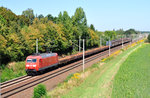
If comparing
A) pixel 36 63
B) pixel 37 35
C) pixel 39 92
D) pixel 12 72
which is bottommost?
pixel 12 72

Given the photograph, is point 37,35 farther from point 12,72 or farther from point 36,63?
point 36,63

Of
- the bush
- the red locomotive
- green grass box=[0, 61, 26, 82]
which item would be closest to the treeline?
green grass box=[0, 61, 26, 82]

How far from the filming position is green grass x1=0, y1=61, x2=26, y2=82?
24.5m

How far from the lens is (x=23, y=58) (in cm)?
3312

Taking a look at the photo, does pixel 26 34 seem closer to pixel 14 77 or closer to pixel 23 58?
pixel 23 58

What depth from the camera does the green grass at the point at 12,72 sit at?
24517 millimetres

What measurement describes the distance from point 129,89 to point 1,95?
13.4 meters

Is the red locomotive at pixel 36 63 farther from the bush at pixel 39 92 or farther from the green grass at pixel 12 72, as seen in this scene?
the bush at pixel 39 92

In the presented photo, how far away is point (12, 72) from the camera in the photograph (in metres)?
26.8

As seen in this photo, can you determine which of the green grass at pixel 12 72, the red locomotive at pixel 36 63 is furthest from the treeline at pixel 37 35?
the red locomotive at pixel 36 63

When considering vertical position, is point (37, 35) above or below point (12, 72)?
above

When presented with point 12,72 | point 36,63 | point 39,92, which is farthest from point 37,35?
point 39,92

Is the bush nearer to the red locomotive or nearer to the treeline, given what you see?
the red locomotive

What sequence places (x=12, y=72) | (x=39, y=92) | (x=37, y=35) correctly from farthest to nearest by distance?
(x=37, y=35) < (x=12, y=72) < (x=39, y=92)
